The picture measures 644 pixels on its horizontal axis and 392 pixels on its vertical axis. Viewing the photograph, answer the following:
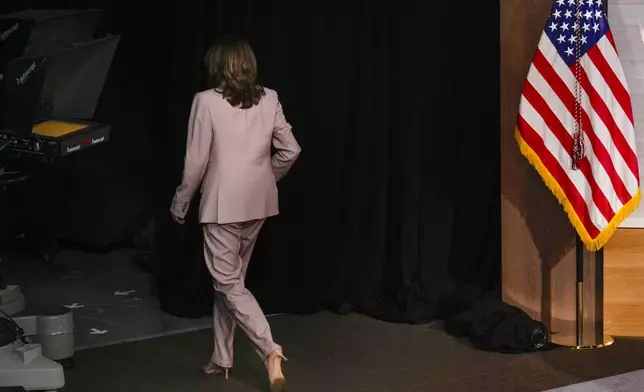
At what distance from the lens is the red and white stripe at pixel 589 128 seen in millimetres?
4582

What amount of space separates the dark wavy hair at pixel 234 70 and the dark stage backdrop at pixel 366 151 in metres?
1.02

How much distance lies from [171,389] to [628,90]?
A: 6.96ft

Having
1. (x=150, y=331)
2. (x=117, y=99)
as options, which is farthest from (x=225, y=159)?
(x=117, y=99)

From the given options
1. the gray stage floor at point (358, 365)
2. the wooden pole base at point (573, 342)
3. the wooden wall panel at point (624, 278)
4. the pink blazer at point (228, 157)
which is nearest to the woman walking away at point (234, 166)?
the pink blazer at point (228, 157)

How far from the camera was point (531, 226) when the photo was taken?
16.0 feet

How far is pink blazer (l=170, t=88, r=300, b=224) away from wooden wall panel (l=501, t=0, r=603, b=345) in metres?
1.12

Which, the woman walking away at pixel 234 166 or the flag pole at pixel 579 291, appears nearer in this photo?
the woman walking away at pixel 234 166

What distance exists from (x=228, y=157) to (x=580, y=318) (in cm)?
165

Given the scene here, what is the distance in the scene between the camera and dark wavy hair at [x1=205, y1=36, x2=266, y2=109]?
4.08 meters

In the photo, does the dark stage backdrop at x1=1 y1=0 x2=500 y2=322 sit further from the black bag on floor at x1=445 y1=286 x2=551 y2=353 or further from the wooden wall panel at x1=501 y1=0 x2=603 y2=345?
the wooden wall panel at x1=501 y1=0 x2=603 y2=345

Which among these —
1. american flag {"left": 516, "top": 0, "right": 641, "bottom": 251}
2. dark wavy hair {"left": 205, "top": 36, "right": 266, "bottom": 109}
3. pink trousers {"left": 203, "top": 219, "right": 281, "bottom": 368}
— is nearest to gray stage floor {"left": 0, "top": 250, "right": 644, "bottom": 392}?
pink trousers {"left": 203, "top": 219, "right": 281, "bottom": 368}

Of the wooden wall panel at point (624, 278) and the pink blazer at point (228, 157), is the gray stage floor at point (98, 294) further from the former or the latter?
the wooden wall panel at point (624, 278)

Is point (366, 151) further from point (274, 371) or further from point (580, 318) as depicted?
point (274, 371)

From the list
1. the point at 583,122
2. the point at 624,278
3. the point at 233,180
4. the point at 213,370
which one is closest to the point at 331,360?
the point at 213,370
